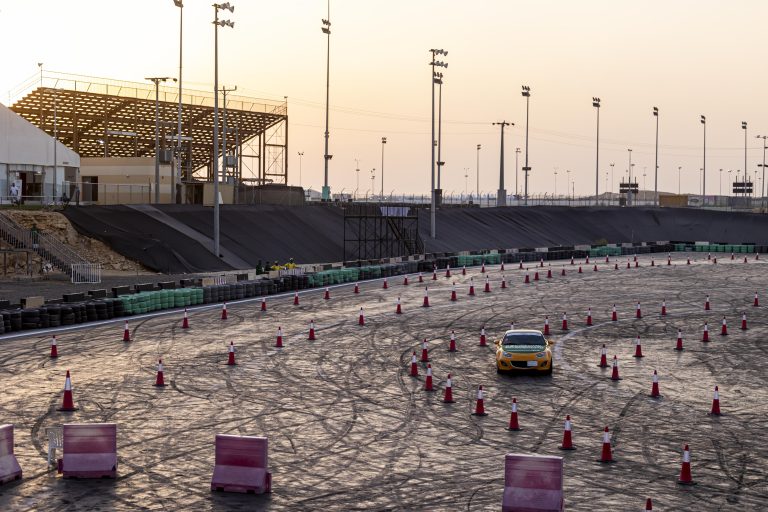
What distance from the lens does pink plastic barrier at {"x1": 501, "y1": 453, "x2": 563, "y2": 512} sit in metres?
14.8

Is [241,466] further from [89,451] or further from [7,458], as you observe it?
[7,458]

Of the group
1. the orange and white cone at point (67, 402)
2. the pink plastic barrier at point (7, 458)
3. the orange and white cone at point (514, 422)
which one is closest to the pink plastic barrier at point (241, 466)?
the pink plastic barrier at point (7, 458)

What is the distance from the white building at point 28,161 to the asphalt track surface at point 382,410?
113 feet

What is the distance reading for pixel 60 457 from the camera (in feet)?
60.0

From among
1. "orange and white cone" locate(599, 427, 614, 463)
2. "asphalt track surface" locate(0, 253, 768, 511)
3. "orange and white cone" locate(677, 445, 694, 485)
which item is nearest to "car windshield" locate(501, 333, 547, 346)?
"asphalt track surface" locate(0, 253, 768, 511)

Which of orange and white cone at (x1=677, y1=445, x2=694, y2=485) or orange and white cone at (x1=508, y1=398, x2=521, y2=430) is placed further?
orange and white cone at (x1=508, y1=398, x2=521, y2=430)

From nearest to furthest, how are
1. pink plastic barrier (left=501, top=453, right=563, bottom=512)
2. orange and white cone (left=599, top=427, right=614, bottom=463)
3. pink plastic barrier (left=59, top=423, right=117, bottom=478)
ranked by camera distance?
1. pink plastic barrier (left=501, top=453, right=563, bottom=512)
2. pink plastic barrier (left=59, top=423, right=117, bottom=478)
3. orange and white cone (left=599, top=427, right=614, bottom=463)

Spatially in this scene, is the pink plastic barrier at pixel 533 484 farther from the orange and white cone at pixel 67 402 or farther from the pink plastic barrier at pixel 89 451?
the orange and white cone at pixel 67 402

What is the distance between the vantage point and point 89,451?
56.7ft

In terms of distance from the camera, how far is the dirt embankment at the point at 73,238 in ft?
189

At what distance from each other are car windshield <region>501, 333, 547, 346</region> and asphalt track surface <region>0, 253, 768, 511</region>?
3.39ft

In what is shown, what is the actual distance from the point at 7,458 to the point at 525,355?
14.5m

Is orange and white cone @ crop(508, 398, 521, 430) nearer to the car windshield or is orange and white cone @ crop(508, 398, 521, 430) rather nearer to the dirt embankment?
the car windshield

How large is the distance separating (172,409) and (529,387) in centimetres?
893
